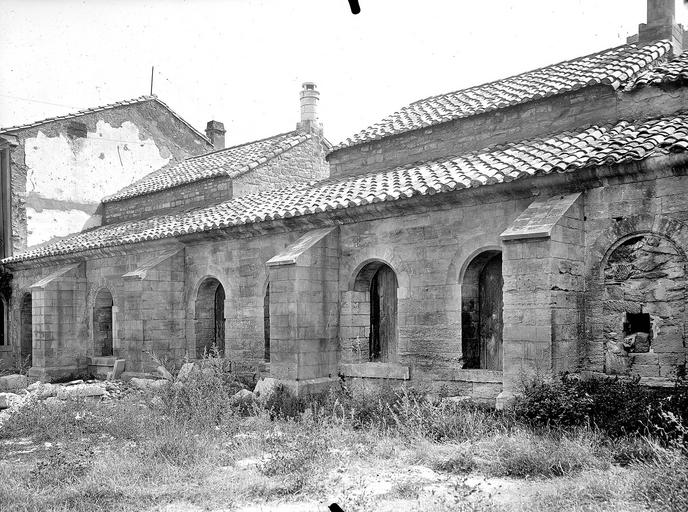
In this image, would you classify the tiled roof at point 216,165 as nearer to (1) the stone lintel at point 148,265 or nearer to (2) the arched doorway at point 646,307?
(1) the stone lintel at point 148,265

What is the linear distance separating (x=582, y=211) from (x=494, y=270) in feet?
6.01

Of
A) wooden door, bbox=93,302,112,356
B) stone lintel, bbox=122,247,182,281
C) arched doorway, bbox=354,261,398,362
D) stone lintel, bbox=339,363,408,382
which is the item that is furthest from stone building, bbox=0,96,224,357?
stone lintel, bbox=339,363,408,382

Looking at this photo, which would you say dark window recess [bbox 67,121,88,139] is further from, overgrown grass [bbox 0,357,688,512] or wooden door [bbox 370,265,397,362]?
wooden door [bbox 370,265,397,362]

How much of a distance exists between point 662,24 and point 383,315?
7.94 meters

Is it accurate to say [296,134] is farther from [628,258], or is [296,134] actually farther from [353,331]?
[628,258]

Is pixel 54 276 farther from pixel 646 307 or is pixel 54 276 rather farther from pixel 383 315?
pixel 646 307

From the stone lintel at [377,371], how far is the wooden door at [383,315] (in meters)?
0.43

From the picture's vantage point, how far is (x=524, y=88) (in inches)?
530

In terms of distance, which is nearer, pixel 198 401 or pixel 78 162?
pixel 198 401

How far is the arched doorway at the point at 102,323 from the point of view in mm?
18109

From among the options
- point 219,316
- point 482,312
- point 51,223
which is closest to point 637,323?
point 482,312

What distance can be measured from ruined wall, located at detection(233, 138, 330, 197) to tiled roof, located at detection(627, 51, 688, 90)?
9.14m

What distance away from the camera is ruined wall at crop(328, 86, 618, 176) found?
11.6 meters

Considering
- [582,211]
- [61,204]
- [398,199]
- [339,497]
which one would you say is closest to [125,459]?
[339,497]
